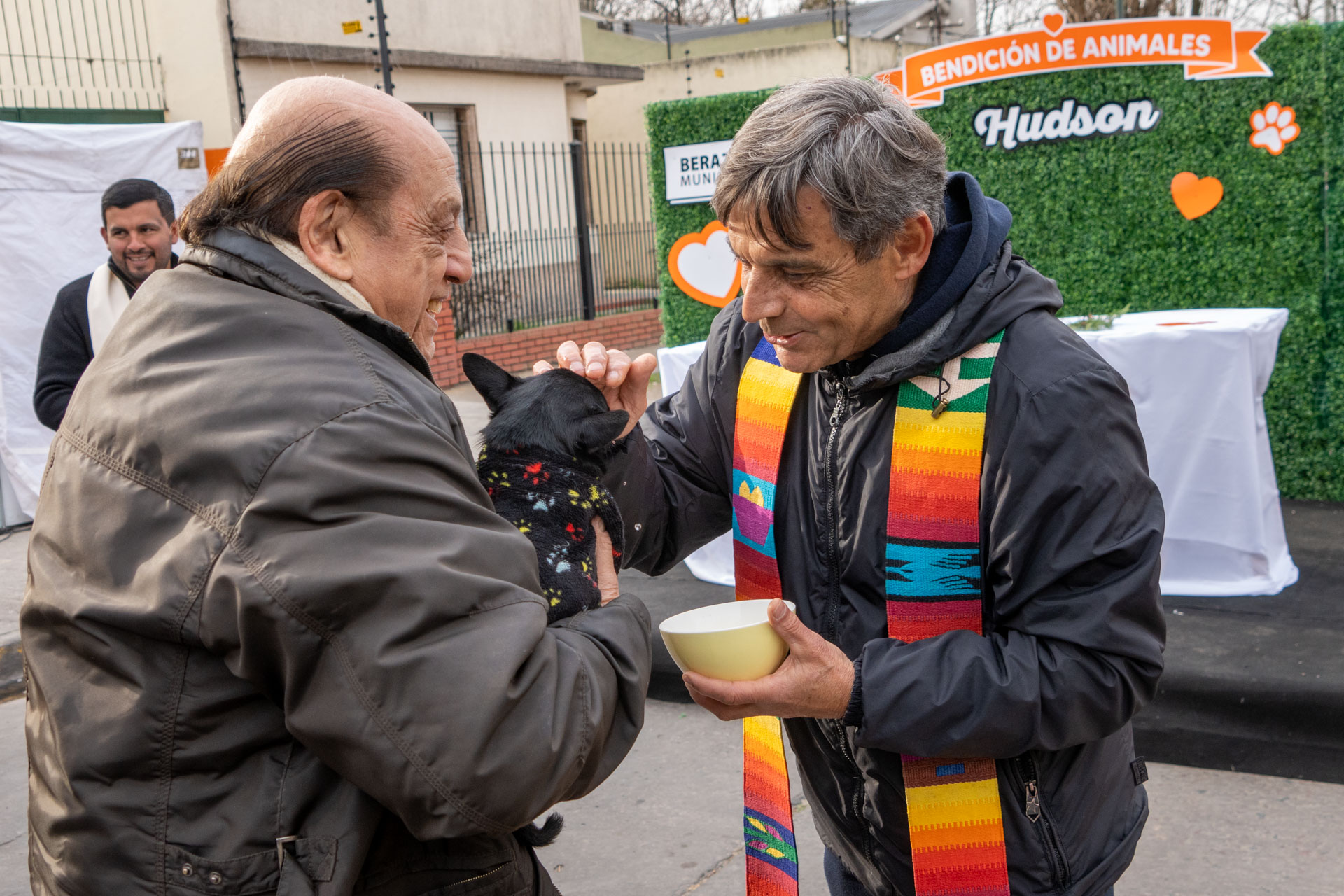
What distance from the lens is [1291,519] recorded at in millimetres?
5926

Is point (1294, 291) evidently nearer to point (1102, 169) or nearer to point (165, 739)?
point (1102, 169)

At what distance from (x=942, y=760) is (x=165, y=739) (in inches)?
45.6

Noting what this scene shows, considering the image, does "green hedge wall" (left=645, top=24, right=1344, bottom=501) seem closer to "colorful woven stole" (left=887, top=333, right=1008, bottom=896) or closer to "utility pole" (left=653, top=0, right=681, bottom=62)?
"colorful woven stole" (left=887, top=333, right=1008, bottom=896)

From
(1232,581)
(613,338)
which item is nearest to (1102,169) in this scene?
(1232,581)

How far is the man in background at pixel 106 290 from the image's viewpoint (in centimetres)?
485

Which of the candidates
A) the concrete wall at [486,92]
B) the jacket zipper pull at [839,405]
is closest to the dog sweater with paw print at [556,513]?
the jacket zipper pull at [839,405]

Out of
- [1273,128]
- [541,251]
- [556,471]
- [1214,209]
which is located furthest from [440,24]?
[556,471]

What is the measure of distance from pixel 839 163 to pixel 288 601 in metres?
1.05

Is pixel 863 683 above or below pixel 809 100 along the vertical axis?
below

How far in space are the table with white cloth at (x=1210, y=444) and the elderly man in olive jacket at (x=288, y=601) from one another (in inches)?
161

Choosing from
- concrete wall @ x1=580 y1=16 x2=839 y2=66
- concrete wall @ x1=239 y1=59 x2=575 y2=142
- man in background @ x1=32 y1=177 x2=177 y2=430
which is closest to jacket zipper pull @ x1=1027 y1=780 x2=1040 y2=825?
man in background @ x1=32 y1=177 x2=177 y2=430

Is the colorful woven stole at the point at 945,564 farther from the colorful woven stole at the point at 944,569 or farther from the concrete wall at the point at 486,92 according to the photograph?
the concrete wall at the point at 486,92

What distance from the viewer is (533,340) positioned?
1372 cm

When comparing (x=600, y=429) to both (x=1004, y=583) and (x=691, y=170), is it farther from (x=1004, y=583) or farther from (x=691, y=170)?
(x=691, y=170)
